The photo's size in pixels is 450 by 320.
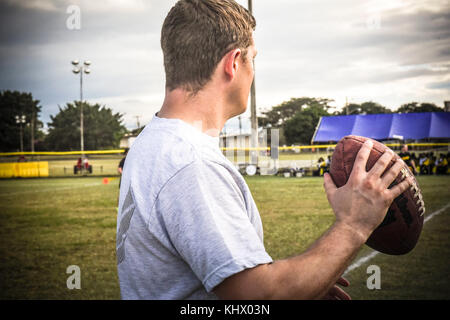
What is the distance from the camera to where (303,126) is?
71875mm

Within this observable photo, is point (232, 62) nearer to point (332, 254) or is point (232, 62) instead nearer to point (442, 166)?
point (332, 254)

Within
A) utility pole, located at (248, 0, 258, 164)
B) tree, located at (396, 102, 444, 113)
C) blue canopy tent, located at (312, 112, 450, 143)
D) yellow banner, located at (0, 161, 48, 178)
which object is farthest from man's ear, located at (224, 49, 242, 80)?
tree, located at (396, 102, 444, 113)

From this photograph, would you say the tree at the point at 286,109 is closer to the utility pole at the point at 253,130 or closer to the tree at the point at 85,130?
the tree at the point at 85,130

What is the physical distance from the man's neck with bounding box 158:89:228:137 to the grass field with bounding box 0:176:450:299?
3.22 m

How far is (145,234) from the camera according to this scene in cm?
114

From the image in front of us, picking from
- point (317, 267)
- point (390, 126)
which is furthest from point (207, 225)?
point (390, 126)

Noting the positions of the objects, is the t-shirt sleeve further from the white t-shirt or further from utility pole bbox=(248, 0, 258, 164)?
utility pole bbox=(248, 0, 258, 164)

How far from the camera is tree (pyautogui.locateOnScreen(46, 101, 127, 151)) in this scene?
66.4 meters

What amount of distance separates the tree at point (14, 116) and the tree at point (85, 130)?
3.73 m

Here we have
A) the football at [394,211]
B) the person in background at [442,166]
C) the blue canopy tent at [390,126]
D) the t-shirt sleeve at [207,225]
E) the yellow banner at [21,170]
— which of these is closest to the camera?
the t-shirt sleeve at [207,225]

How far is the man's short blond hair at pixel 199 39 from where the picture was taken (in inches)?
50.1

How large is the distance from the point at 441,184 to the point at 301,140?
59.2m

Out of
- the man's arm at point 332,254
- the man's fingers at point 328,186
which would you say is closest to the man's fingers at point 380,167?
the man's arm at point 332,254
